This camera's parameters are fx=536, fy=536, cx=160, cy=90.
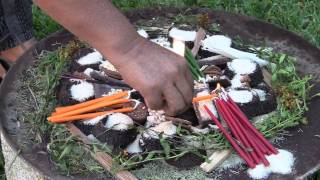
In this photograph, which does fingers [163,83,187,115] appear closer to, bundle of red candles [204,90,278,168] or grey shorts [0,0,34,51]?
bundle of red candles [204,90,278,168]

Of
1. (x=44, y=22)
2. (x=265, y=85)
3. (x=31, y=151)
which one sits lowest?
(x=44, y=22)

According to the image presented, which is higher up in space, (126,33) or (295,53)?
(126,33)

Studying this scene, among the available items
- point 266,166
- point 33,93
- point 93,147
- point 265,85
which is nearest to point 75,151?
point 93,147

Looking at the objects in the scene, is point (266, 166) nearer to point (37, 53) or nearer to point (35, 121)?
point (35, 121)

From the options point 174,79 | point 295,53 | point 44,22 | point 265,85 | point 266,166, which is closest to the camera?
point 174,79

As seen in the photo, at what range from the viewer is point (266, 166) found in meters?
1.67

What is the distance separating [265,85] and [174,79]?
61 centimetres

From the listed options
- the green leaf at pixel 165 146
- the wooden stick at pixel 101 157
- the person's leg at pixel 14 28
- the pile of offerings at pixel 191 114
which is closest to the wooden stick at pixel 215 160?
the pile of offerings at pixel 191 114

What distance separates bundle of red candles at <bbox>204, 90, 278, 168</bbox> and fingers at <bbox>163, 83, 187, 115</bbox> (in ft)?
0.96

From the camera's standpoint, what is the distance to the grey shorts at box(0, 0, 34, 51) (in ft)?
8.79

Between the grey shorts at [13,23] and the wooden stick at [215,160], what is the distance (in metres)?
1.45

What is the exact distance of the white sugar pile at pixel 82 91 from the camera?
1908 mm

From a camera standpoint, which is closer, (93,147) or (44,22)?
(93,147)

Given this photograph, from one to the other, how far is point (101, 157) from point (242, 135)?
0.46 metres
